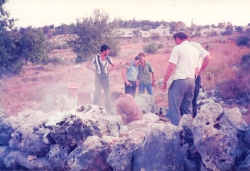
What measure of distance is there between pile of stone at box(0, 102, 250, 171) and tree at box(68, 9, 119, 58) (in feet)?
49.4

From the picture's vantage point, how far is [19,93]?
1353cm

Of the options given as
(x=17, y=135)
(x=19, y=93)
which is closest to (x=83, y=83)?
(x=19, y=93)

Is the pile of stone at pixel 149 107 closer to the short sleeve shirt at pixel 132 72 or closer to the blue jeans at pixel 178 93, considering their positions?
the short sleeve shirt at pixel 132 72

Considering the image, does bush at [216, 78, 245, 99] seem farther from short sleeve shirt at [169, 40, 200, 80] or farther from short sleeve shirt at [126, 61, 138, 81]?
short sleeve shirt at [169, 40, 200, 80]

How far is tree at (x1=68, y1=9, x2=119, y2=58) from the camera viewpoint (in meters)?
19.5

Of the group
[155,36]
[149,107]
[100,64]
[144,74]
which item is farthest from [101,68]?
[155,36]

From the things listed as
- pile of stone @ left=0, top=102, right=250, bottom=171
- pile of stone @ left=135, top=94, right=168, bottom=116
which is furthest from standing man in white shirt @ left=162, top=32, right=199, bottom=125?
pile of stone @ left=135, top=94, right=168, bottom=116

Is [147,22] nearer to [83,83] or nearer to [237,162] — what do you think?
[83,83]

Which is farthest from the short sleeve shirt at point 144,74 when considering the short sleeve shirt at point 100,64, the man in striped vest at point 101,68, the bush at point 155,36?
the bush at point 155,36

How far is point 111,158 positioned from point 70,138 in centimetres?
81

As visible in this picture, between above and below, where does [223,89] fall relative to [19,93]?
above

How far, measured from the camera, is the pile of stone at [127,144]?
3.25 m

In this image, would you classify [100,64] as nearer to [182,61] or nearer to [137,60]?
→ [137,60]

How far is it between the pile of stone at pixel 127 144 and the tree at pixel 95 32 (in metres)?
15.1
